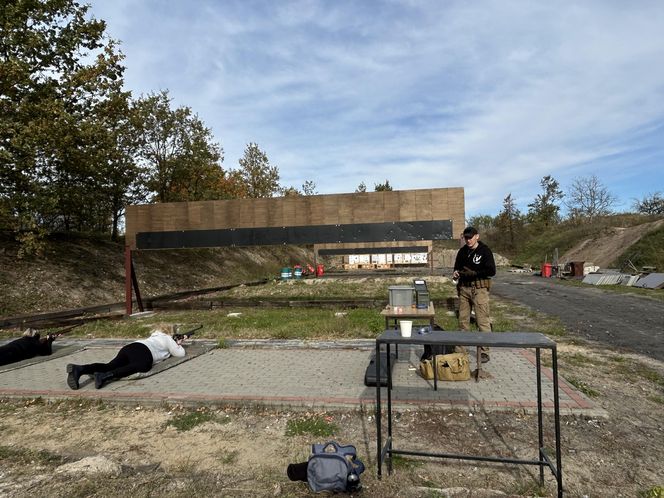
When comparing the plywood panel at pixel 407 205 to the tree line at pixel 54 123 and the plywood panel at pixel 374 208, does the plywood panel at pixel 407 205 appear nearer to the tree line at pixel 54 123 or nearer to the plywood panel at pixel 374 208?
the plywood panel at pixel 374 208

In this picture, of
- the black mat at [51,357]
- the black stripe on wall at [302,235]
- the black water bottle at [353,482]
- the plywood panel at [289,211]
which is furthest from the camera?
the plywood panel at [289,211]

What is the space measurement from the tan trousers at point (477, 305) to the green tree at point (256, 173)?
3679 centimetres

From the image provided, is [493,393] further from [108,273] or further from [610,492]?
[108,273]

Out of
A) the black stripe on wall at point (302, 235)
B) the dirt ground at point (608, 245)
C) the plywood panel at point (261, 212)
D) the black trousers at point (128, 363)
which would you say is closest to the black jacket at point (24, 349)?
the black trousers at point (128, 363)

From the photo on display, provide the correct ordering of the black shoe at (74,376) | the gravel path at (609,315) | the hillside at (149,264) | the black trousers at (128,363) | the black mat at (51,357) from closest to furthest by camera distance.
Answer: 1. the black shoe at (74,376)
2. the black trousers at (128,363)
3. the black mat at (51,357)
4. the gravel path at (609,315)
5. the hillside at (149,264)

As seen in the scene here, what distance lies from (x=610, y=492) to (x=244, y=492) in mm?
2880

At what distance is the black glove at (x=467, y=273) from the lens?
244 inches

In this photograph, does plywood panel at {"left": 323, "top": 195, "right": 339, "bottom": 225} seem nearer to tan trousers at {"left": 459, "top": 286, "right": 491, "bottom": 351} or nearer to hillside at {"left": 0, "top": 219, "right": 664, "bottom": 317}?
tan trousers at {"left": 459, "top": 286, "right": 491, "bottom": 351}

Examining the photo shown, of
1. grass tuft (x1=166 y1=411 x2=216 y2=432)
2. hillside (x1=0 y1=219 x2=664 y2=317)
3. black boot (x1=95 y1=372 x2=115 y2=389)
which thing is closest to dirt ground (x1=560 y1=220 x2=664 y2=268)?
hillside (x1=0 y1=219 x2=664 y2=317)

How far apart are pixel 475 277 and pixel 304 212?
694 centimetres

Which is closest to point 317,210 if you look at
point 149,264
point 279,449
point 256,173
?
point 279,449

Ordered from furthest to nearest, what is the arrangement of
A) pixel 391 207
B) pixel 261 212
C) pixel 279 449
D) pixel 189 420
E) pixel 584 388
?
pixel 261 212, pixel 391 207, pixel 584 388, pixel 189 420, pixel 279 449

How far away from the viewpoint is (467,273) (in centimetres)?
625

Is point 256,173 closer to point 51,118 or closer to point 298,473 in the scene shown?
point 51,118
